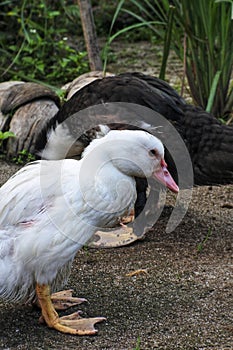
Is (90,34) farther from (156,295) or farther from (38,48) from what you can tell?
(156,295)

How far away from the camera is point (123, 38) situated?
33.3 ft

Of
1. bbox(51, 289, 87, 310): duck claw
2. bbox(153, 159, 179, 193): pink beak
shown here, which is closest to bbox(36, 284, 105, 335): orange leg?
bbox(51, 289, 87, 310): duck claw

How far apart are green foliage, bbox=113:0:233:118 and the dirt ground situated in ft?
4.94

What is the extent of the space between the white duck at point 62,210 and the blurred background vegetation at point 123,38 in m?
2.50

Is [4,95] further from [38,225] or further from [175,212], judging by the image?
[38,225]

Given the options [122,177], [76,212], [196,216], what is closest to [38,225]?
[76,212]

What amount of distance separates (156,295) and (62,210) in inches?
34.3

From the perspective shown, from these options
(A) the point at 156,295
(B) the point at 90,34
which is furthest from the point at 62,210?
(B) the point at 90,34

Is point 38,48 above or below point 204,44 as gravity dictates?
below

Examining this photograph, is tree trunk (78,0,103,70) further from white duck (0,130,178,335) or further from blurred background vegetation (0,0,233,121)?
white duck (0,130,178,335)

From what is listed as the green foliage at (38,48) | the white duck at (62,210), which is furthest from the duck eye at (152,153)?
the green foliage at (38,48)

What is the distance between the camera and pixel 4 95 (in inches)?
263

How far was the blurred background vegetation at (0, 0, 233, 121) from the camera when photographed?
20.3 ft

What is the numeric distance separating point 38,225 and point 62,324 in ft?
1.73
